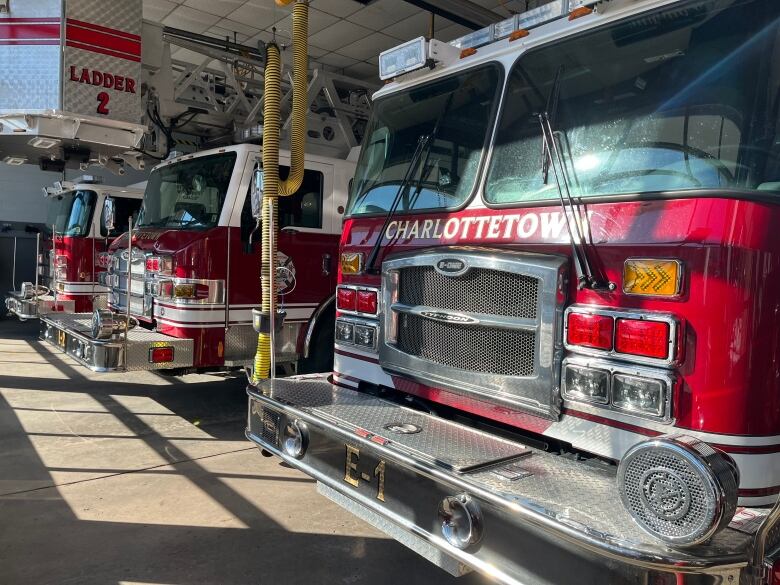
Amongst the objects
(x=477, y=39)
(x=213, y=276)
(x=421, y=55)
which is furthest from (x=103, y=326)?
(x=477, y=39)

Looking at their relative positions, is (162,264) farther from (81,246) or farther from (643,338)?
(81,246)

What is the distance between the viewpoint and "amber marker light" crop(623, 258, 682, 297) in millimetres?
2049

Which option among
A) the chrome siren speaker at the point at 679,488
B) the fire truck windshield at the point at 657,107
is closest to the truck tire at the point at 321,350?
the fire truck windshield at the point at 657,107

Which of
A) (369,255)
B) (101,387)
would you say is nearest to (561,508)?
(369,255)

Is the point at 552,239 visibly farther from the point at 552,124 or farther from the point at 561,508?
the point at 561,508

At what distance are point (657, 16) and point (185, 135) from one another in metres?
8.63

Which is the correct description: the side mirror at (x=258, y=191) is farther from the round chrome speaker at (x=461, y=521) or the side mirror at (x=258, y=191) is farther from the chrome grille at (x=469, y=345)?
the round chrome speaker at (x=461, y=521)

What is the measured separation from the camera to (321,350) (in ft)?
18.5

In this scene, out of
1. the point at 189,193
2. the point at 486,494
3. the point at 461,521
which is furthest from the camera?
the point at 189,193

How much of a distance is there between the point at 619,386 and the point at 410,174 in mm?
1563

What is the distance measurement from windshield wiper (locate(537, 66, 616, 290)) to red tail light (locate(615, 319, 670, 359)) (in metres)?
0.16

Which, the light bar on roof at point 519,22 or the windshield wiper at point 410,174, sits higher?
the light bar on roof at point 519,22

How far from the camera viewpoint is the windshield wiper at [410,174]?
3.20m

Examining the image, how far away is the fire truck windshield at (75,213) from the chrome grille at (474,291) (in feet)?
27.1
